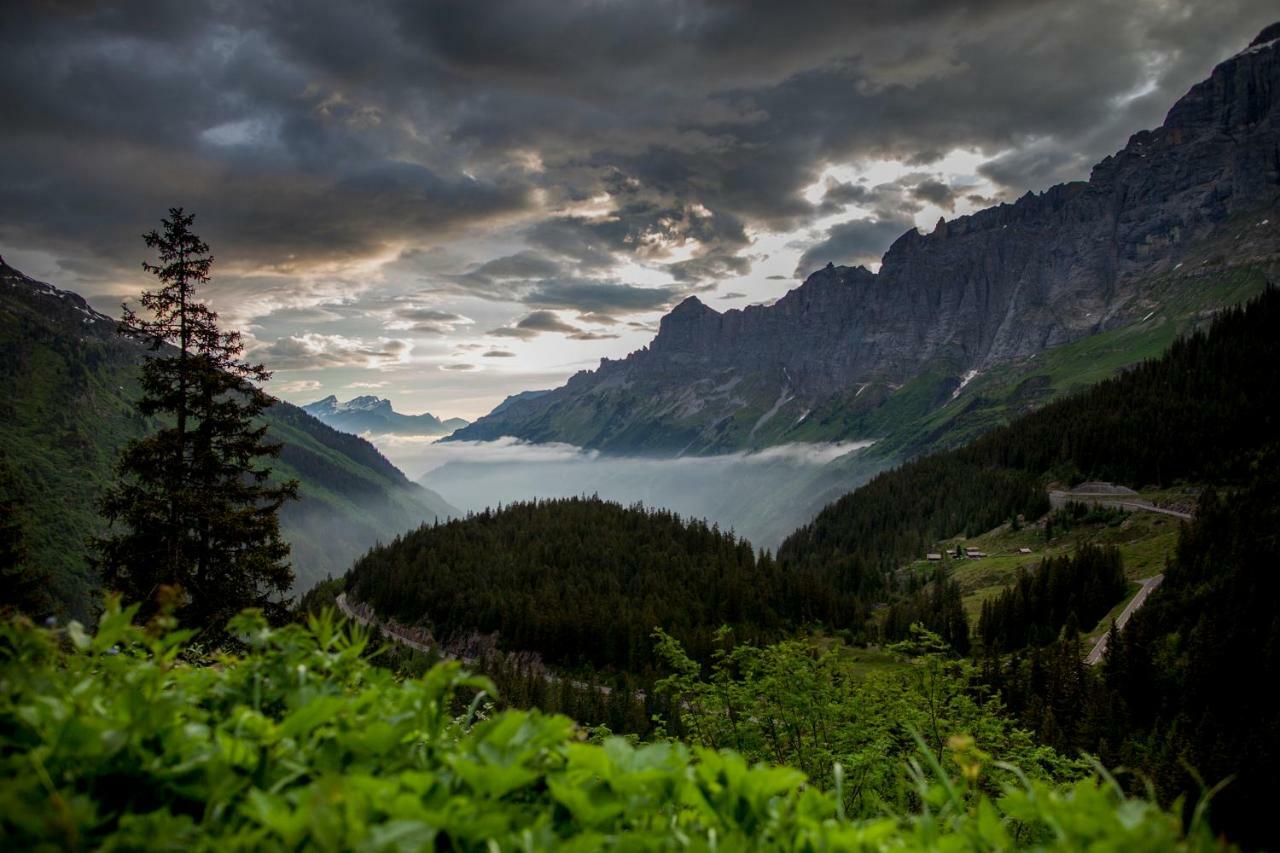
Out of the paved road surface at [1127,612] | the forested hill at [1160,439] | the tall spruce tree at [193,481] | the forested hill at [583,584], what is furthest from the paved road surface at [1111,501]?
the tall spruce tree at [193,481]

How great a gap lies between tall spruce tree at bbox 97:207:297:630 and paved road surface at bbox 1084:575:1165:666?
3632 inches

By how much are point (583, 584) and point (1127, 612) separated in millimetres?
97964

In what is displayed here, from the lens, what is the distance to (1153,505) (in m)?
148

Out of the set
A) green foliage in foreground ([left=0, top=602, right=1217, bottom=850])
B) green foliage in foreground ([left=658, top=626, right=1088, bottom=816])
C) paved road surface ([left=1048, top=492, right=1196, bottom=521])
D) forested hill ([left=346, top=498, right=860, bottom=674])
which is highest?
green foliage in foreground ([left=0, top=602, right=1217, bottom=850])

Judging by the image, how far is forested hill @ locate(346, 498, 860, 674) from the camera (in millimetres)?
120875

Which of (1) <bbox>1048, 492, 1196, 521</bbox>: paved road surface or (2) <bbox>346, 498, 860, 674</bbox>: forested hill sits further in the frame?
(1) <bbox>1048, 492, 1196, 521</bbox>: paved road surface

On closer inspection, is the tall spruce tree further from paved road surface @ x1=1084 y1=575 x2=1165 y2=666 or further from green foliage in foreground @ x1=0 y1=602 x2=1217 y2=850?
paved road surface @ x1=1084 y1=575 x2=1165 y2=666

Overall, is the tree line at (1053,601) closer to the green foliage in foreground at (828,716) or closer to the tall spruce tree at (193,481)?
the green foliage in foreground at (828,716)

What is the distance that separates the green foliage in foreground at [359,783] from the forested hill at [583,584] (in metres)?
103

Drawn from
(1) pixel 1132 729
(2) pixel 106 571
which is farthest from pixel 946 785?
(1) pixel 1132 729

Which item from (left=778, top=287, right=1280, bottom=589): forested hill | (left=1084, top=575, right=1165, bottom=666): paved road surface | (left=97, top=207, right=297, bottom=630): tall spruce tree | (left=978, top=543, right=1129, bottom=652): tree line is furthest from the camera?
(left=778, top=287, right=1280, bottom=589): forested hill

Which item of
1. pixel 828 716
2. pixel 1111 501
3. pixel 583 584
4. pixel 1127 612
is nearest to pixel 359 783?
pixel 828 716

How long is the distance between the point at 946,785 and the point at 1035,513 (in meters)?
198

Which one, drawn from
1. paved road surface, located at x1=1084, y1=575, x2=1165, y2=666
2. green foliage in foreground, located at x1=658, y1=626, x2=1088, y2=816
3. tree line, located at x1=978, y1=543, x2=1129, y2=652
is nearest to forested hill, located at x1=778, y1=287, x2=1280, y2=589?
tree line, located at x1=978, y1=543, x2=1129, y2=652
